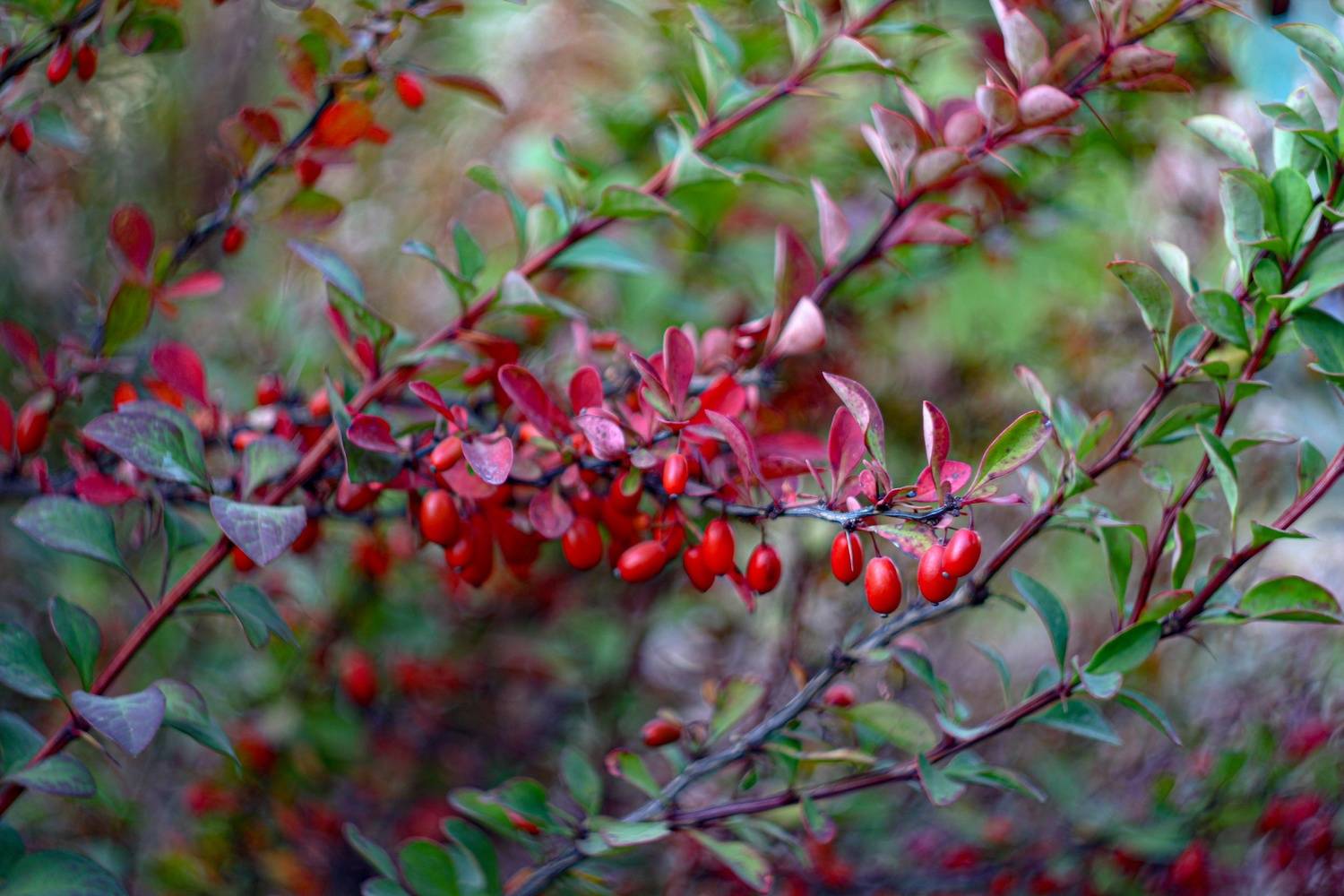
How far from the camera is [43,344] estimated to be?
142 centimetres

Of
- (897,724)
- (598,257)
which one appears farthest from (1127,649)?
(598,257)

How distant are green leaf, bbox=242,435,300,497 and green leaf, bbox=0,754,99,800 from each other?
0.19 metres

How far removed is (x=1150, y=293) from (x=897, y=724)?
0.34 metres

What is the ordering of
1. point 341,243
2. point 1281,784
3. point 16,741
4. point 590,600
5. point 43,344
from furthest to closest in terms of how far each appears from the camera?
1. point 341,243
2. point 590,600
3. point 43,344
4. point 1281,784
5. point 16,741

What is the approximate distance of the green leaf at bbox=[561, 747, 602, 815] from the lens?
758 mm

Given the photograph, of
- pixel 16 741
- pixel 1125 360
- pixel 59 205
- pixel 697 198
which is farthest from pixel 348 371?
pixel 1125 360

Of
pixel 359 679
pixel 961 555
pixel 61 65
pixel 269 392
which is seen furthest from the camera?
pixel 359 679

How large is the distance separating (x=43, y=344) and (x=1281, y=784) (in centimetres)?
165

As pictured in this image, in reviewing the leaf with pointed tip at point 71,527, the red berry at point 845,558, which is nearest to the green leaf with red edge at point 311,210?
the leaf with pointed tip at point 71,527

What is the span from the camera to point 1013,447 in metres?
0.54

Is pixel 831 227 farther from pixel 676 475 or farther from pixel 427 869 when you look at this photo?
pixel 427 869

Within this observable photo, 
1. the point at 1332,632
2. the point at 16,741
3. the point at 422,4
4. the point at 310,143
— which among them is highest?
the point at 422,4

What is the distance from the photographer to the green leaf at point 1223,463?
1.97 ft

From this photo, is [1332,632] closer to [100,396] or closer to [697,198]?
[697,198]
